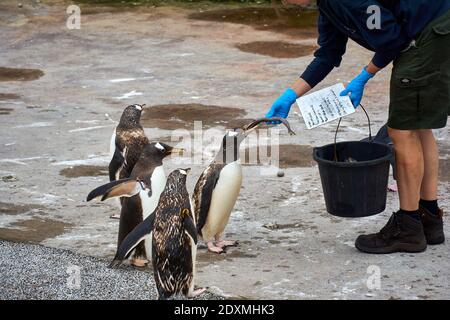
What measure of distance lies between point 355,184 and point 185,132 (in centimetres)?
292

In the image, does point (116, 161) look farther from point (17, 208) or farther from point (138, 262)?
point (138, 262)

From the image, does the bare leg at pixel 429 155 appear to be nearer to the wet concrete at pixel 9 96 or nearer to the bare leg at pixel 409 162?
the bare leg at pixel 409 162

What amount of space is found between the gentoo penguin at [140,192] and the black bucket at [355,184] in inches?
34.1

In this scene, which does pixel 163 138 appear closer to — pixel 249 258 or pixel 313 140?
pixel 313 140

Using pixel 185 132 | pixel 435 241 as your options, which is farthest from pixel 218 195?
pixel 185 132

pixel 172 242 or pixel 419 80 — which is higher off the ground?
pixel 419 80

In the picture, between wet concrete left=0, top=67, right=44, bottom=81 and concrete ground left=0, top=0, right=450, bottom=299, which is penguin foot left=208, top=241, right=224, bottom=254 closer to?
concrete ground left=0, top=0, right=450, bottom=299

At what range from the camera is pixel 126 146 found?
5.76 m

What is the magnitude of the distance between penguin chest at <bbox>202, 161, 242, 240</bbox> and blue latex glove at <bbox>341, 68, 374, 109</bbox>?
75 centimetres

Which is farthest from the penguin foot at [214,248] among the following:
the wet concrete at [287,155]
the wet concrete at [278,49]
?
the wet concrete at [278,49]

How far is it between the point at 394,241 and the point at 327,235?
455mm

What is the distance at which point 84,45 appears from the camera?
35.7ft

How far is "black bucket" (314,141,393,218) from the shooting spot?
4.78 meters

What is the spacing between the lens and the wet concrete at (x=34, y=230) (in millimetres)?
5320
